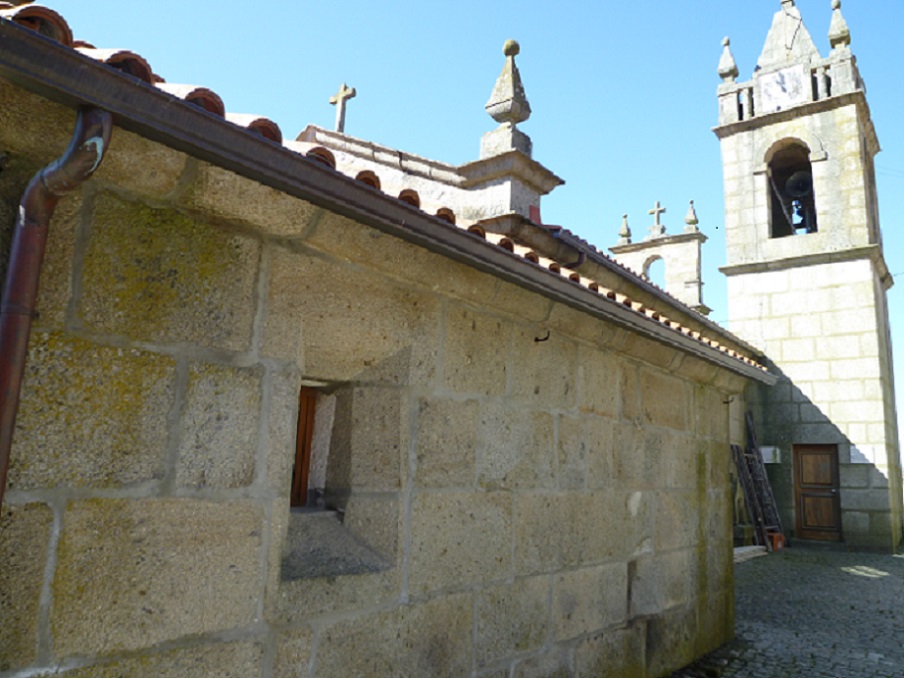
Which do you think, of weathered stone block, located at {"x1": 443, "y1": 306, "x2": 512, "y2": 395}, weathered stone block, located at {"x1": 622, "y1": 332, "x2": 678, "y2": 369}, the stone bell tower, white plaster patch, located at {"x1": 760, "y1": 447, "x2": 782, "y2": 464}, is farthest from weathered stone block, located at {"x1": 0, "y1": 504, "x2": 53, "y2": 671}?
the stone bell tower

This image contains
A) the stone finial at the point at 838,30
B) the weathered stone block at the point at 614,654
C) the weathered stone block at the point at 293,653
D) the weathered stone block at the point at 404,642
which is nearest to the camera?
the weathered stone block at the point at 293,653

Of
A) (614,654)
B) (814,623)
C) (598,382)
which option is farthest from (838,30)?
(614,654)

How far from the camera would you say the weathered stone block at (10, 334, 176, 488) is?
5.06 ft

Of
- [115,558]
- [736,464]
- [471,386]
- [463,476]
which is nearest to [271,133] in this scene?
[115,558]

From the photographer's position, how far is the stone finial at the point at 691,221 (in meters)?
13.9

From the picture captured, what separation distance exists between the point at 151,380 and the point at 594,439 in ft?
8.01

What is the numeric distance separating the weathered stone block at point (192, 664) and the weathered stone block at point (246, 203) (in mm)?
1244

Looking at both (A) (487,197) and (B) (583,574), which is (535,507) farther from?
(A) (487,197)

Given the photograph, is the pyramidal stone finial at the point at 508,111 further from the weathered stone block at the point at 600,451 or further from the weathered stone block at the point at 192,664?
the weathered stone block at the point at 192,664

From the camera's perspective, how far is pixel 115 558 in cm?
164

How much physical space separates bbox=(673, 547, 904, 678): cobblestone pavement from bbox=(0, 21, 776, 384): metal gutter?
3.36m

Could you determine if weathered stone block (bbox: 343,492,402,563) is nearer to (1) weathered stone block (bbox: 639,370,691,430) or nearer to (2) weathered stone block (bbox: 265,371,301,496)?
(2) weathered stone block (bbox: 265,371,301,496)

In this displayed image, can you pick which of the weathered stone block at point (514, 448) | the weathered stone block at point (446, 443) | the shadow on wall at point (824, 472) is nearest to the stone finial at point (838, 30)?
the shadow on wall at point (824, 472)

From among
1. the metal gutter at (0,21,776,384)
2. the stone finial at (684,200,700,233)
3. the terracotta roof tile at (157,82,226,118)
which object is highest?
the stone finial at (684,200,700,233)
